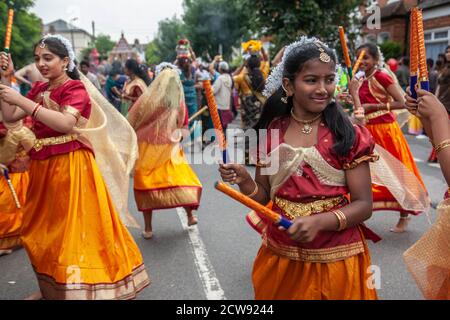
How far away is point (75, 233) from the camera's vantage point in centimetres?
300

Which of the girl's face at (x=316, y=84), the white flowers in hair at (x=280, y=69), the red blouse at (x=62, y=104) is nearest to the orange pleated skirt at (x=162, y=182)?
the red blouse at (x=62, y=104)

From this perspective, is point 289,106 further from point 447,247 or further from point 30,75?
point 30,75

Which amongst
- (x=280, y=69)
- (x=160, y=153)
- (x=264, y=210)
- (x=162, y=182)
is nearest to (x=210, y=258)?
(x=162, y=182)

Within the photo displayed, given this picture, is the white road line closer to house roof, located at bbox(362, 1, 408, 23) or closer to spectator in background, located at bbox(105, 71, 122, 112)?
spectator in background, located at bbox(105, 71, 122, 112)

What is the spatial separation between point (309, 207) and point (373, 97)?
9.87ft

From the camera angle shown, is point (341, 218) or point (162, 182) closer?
point (341, 218)

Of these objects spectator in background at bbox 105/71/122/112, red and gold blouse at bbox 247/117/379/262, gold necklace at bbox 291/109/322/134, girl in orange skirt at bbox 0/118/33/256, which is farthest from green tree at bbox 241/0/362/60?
red and gold blouse at bbox 247/117/379/262

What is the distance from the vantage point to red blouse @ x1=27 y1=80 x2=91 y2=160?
2986mm

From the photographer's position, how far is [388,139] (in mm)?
4789

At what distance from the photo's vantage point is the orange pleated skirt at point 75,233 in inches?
117

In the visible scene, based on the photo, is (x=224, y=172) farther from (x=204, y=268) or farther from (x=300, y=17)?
(x=300, y=17)

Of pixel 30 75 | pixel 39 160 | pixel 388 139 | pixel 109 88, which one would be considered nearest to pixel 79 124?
pixel 39 160

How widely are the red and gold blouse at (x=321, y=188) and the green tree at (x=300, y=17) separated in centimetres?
975

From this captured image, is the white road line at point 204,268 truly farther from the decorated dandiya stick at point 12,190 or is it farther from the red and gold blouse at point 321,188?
the decorated dandiya stick at point 12,190
